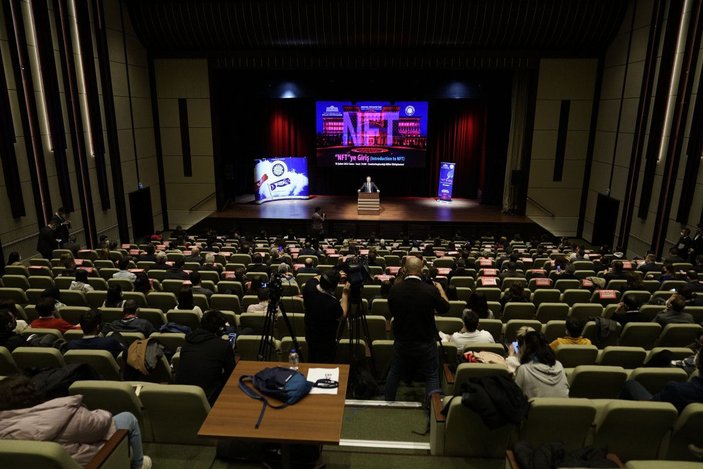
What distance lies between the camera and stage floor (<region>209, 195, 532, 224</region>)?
1551 cm

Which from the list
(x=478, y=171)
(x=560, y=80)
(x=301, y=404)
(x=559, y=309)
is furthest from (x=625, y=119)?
(x=301, y=404)

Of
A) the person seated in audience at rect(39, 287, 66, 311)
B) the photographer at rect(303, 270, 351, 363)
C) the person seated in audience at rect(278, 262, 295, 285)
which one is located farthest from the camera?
the person seated in audience at rect(278, 262, 295, 285)

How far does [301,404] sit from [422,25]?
44.1 ft

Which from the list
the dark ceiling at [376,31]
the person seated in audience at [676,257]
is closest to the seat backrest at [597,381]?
the person seated in audience at [676,257]

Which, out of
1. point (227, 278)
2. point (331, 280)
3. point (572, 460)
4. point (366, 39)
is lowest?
point (227, 278)

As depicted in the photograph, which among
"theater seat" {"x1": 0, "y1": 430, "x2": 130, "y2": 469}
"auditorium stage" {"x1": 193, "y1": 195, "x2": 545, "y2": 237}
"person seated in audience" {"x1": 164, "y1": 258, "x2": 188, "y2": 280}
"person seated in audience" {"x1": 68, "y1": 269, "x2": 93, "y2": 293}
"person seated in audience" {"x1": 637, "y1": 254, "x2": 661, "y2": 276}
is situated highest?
"theater seat" {"x1": 0, "y1": 430, "x2": 130, "y2": 469}

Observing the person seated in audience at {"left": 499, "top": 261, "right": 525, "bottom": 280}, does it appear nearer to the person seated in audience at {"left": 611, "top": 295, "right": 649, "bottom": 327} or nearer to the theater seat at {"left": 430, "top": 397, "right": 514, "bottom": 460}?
the person seated in audience at {"left": 611, "top": 295, "right": 649, "bottom": 327}

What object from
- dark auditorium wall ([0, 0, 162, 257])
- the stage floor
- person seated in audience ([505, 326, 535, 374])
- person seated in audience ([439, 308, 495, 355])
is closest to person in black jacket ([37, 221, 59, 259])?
dark auditorium wall ([0, 0, 162, 257])

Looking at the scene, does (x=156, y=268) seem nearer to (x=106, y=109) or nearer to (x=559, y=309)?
(x=559, y=309)

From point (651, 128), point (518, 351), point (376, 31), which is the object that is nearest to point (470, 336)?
point (518, 351)

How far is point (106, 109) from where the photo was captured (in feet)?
43.7

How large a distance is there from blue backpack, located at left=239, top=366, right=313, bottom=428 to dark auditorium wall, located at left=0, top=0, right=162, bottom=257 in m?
9.30

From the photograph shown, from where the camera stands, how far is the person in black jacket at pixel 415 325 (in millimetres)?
4016

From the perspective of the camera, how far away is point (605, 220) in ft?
48.9
